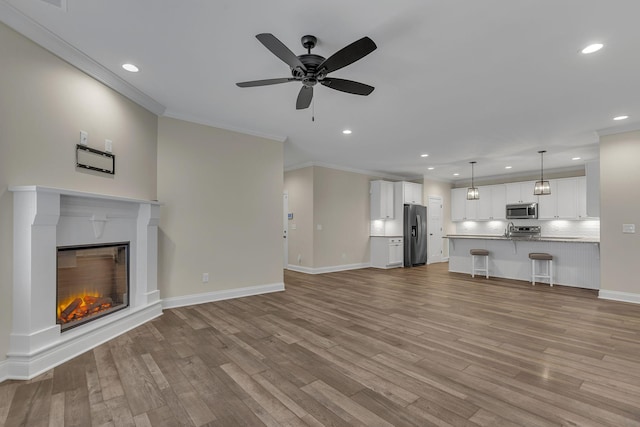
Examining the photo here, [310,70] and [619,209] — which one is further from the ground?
[310,70]

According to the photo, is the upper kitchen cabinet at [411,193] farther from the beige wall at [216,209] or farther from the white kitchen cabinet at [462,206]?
the beige wall at [216,209]

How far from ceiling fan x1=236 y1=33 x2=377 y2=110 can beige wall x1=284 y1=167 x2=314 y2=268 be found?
14.3ft

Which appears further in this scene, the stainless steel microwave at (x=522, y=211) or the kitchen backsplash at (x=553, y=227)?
the stainless steel microwave at (x=522, y=211)

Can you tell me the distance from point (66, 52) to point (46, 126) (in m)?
0.71

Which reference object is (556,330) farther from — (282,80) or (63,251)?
(63,251)

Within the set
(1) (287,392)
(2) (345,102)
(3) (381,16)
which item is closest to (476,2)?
(3) (381,16)

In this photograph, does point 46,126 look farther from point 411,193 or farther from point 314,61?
point 411,193

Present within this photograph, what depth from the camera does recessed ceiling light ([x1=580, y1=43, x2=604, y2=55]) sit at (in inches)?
101

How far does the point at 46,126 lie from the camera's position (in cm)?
263

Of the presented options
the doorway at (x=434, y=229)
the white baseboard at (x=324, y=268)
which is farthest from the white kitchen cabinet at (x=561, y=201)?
the white baseboard at (x=324, y=268)

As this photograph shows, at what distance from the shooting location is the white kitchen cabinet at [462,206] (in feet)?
31.2

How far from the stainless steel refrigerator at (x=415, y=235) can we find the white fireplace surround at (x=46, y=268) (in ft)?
22.5

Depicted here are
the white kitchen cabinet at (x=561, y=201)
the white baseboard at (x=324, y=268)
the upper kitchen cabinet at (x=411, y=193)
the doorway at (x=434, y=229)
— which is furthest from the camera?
the doorway at (x=434, y=229)

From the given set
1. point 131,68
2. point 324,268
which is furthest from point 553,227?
point 131,68
